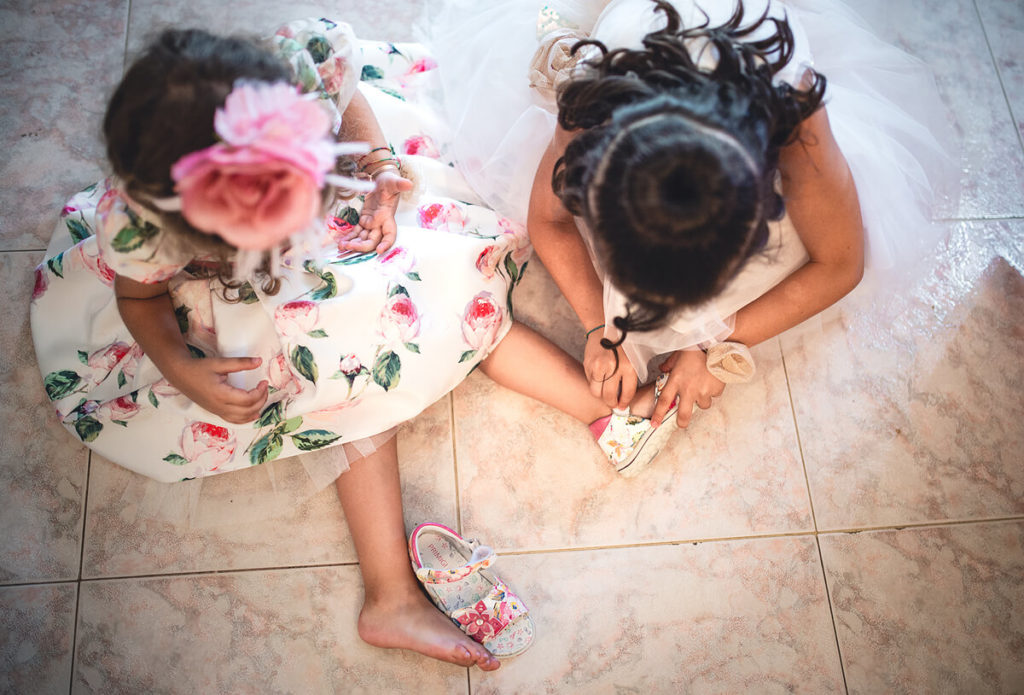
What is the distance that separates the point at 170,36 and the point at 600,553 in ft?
2.48

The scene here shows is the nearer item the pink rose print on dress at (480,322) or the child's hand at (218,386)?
the child's hand at (218,386)

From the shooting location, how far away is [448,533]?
0.93 metres

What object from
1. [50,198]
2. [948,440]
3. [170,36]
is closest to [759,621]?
[948,440]

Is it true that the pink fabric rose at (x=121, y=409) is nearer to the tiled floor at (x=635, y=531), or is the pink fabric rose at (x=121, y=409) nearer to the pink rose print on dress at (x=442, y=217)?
the tiled floor at (x=635, y=531)

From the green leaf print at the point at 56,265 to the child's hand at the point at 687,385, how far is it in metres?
0.78

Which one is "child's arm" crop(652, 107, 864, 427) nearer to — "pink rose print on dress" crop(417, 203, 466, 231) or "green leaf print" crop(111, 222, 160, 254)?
"pink rose print on dress" crop(417, 203, 466, 231)

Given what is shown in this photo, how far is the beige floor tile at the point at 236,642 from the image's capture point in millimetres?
907

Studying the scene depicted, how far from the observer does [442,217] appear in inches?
36.0

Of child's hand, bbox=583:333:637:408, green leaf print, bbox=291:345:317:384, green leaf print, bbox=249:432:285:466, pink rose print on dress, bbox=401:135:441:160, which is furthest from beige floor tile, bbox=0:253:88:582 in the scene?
child's hand, bbox=583:333:637:408

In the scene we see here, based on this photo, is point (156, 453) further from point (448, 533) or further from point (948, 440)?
point (948, 440)

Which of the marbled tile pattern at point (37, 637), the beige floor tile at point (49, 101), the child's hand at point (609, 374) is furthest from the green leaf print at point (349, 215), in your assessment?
the marbled tile pattern at point (37, 637)

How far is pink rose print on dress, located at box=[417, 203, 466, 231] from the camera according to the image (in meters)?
0.91

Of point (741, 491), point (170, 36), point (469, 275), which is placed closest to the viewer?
point (170, 36)

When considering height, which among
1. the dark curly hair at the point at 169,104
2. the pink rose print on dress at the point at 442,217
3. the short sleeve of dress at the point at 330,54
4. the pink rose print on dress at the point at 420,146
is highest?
the dark curly hair at the point at 169,104
